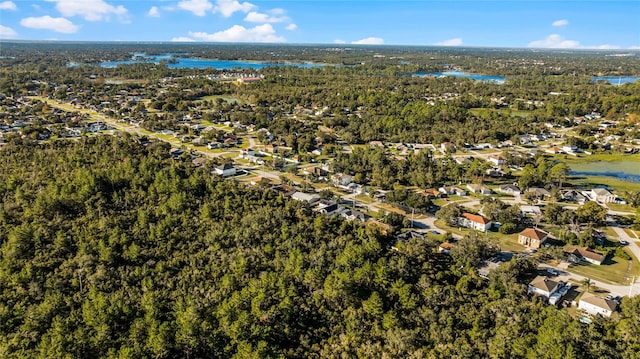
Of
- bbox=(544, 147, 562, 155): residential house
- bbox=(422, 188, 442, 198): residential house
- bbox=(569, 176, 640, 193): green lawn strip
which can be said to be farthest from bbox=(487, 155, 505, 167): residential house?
bbox=(422, 188, 442, 198): residential house

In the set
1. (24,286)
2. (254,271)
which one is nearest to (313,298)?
(254,271)

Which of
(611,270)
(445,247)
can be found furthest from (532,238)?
(445,247)

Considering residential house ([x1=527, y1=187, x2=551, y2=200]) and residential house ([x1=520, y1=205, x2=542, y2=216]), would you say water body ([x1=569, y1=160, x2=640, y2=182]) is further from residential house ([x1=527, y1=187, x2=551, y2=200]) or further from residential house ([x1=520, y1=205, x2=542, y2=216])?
residential house ([x1=520, y1=205, x2=542, y2=216])

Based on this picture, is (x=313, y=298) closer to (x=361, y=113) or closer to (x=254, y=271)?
(x=254, y=271)

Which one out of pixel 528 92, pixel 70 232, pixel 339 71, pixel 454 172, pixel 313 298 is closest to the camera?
pixel 313 298

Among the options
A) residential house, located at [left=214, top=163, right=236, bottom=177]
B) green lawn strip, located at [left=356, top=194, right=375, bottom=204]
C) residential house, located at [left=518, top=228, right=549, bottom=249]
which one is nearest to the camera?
residential house, located at [left=518, top=228, right=549, bottom=249]

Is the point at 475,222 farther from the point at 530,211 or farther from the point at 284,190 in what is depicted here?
the point at 284,190
